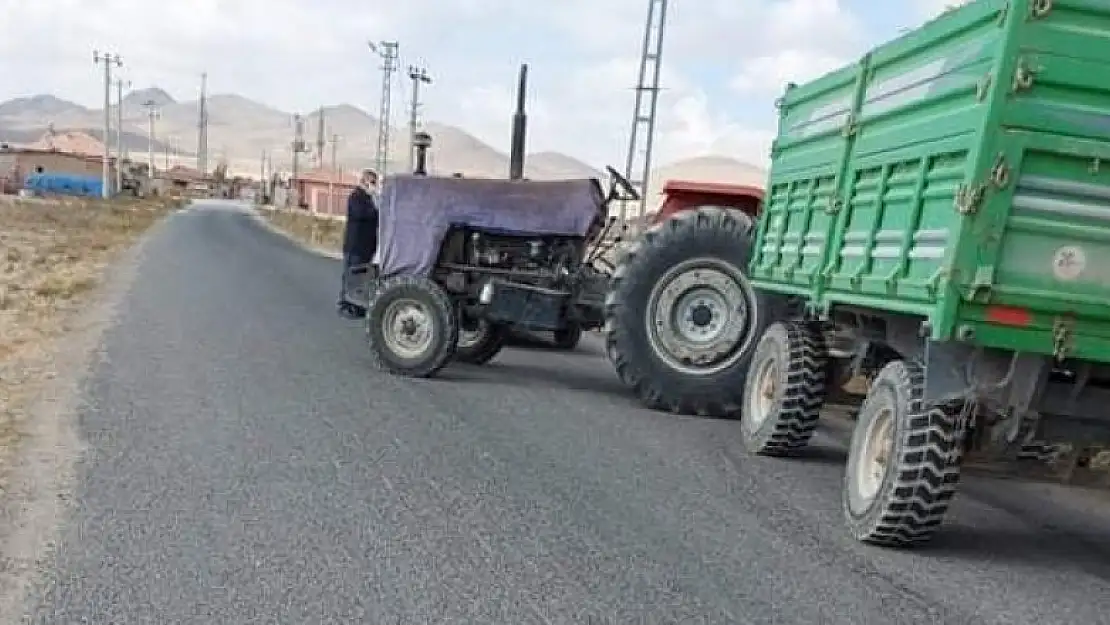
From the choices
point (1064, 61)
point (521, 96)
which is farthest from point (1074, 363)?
point (521, 96)

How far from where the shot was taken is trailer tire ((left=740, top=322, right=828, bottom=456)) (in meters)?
8.68

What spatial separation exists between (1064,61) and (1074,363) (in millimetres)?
1462

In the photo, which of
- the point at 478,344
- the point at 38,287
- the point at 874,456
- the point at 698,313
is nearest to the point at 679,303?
the point at 698,313

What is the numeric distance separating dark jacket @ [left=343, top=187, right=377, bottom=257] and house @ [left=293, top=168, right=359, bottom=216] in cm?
8646

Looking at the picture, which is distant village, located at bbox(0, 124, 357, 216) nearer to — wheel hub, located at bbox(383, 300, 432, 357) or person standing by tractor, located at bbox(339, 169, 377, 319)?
person standing by tractor, located at bbox(339, 169, 377, 319)

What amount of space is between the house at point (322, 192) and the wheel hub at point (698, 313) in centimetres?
8984

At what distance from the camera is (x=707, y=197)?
11773 millimetres

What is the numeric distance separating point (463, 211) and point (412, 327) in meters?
1.17

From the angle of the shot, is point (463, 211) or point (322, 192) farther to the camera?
point (322, 192)

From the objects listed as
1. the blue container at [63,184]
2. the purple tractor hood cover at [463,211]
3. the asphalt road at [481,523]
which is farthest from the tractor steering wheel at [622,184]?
the blue container at [63,184]

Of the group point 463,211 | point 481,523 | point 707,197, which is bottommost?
point 481,523

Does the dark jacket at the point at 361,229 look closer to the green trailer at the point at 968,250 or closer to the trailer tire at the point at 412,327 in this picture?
the trailer tire at the point at 412,327

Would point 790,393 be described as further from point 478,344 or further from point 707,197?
point 478,344

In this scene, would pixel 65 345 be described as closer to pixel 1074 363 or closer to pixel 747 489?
pixel 747 489
